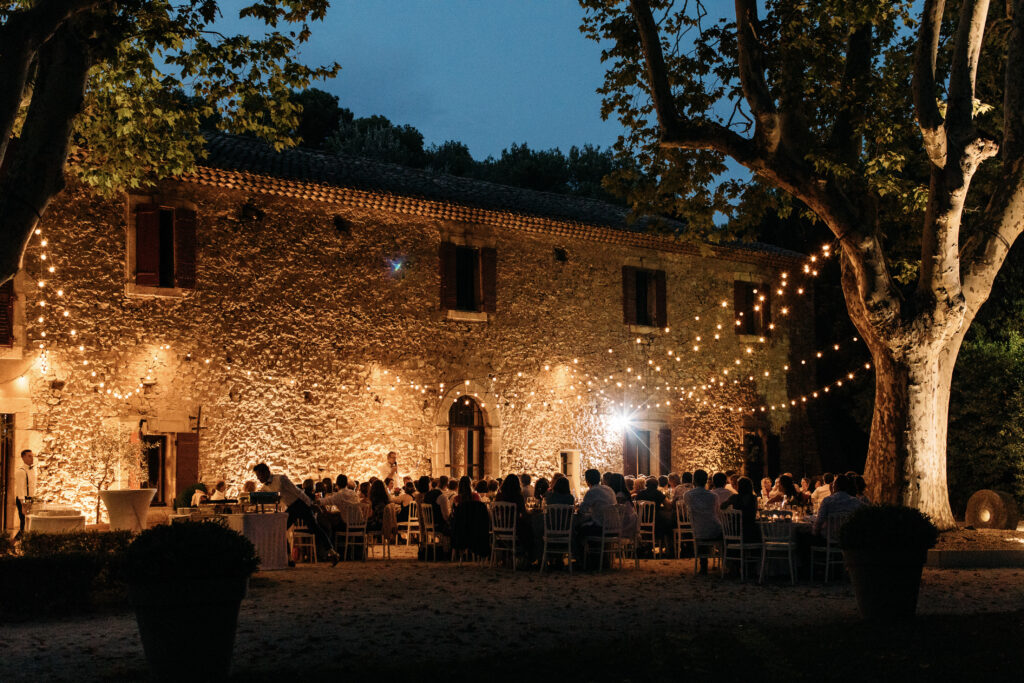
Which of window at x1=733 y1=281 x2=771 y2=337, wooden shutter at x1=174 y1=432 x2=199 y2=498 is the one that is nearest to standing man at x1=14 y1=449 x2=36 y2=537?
wooden shutter at x1=174 y1=432 x2=199 y2=498

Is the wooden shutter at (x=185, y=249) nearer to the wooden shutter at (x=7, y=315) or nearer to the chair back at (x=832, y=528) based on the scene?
the wooden shutter at (x=7, y=315)

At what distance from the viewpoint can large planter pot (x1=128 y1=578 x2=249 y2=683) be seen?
215 inches

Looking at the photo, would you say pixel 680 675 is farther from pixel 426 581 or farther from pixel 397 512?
pixel 397 512

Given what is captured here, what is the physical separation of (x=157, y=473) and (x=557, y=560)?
646 cm

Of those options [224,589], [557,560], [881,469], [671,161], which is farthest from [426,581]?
[671,161]

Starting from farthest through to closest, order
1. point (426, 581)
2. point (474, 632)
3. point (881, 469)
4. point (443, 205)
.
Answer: point (443, 205) → point (881, 469) → point (426, 581) → point (474, 632)

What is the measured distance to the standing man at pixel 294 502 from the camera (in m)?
11.6

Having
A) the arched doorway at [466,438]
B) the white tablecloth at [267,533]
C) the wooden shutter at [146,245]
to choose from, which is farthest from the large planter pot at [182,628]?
the arched doorway at [466,438]

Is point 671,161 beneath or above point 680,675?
above

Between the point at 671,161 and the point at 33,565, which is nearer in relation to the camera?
the point at 33,565

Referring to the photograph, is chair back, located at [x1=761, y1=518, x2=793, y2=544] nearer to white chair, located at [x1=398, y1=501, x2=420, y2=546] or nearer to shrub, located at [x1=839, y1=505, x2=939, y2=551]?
shrub, located at [x1=839, y1=505, x2=939, y2=551]

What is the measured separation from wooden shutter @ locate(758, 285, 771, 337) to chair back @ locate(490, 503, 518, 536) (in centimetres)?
1225

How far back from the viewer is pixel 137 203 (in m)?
14.7

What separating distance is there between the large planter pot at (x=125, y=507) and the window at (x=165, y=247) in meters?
3.62
